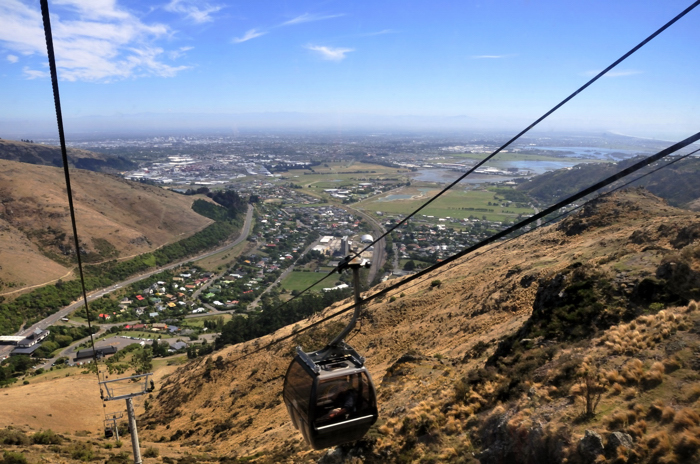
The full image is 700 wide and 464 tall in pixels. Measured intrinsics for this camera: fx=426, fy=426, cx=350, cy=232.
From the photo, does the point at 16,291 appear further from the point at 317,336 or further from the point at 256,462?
the point at 256,462

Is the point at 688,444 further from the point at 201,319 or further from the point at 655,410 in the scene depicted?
the point at 201,319

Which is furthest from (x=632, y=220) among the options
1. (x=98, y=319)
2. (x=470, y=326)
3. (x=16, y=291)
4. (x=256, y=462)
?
(x=16, y=291)

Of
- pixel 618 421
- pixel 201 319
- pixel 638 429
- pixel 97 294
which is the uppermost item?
pixel 638 429

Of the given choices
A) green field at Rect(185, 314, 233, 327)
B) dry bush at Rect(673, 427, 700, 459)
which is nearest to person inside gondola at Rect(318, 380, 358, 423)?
dry bush at Rect(673, 427, 700, 459)

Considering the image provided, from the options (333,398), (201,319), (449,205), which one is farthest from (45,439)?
(449,205)

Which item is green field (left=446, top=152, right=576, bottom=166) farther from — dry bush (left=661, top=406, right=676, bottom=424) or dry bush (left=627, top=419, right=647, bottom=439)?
dry bush (left=627, top=419, right=647, bottom=439)
